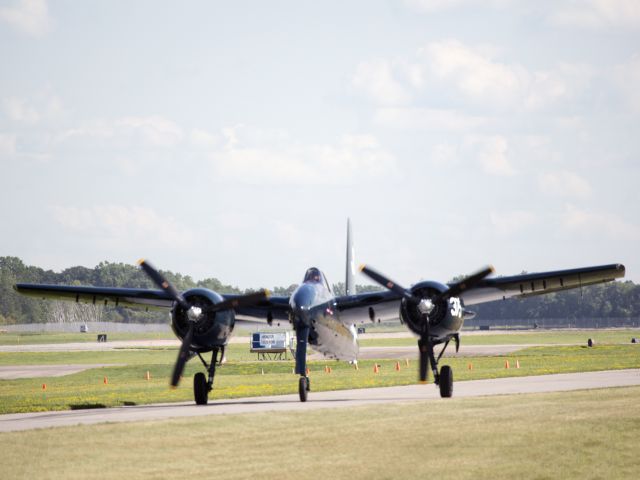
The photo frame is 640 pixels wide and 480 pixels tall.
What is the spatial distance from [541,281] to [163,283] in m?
13.7

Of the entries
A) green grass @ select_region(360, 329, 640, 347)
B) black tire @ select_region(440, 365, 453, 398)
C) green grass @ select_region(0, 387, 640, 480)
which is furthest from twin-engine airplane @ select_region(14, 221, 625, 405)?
green grass @ select_region(360, 329, 640, 347)

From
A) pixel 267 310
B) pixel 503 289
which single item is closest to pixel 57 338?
pixel 267 310

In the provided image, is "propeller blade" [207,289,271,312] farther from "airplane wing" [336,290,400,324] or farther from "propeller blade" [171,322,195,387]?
"airplane wing" [336,290,400,324]

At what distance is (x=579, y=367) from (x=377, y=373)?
35.2 ft

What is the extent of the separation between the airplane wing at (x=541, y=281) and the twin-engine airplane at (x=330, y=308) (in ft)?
0.12

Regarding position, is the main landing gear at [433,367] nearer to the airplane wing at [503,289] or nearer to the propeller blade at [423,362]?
the propeller blade at [423,362]

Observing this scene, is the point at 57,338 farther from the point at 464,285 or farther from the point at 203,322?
the point at 464,285

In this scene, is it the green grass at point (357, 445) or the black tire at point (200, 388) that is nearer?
the green grass at point (357, 445)

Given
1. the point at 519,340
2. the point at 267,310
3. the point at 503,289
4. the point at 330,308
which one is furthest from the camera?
the point at 519,340

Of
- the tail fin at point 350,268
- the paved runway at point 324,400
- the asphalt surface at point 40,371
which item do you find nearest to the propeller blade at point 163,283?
the paved runway at point 324,400

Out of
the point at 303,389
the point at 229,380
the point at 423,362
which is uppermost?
the point at 423,362

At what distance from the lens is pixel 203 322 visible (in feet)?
107

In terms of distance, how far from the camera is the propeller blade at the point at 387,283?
32188 mm

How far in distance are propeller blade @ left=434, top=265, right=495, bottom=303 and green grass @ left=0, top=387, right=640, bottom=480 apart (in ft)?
15.6
